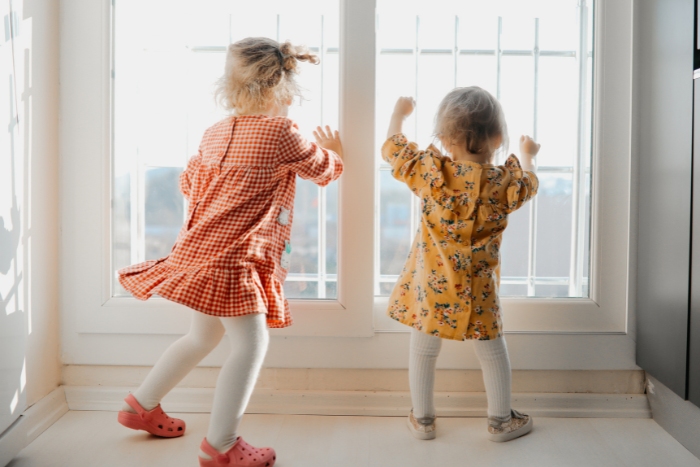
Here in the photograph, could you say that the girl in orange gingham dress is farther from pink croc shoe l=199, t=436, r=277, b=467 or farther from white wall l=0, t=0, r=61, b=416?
white wall l=0, t=0, r=61, b=416

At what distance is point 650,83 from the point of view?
1514 millimetres

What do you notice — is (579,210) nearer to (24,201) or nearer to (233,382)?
(233,382)

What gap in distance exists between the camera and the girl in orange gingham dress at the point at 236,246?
1.29 m

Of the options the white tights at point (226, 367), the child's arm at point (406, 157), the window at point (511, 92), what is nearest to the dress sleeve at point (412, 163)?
the child's arm at point (406, 157)

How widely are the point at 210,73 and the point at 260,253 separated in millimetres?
660

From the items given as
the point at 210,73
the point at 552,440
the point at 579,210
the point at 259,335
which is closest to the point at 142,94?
the point at 210,73

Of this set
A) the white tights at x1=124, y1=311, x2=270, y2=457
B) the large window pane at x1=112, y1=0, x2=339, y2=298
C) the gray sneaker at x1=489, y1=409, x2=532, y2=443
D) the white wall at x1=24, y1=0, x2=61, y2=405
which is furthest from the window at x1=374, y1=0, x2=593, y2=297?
the white wall at x1=24, y1=0, x2=61, y2=405

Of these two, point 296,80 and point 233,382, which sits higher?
point 296,80

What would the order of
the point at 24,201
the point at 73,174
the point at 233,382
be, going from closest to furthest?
1. the point at 233,382
2. the point at 24,201
3. the point at 73,174

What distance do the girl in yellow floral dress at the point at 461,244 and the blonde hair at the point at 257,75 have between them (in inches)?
11.7

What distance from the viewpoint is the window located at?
1731 millimetres

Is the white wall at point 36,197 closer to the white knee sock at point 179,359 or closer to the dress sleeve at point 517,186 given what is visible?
the white knee sock at point 179,359

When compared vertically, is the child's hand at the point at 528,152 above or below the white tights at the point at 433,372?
above

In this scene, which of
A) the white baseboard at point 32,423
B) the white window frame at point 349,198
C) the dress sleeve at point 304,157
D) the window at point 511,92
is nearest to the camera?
the white baseboard at point 32,423
